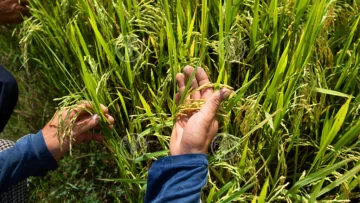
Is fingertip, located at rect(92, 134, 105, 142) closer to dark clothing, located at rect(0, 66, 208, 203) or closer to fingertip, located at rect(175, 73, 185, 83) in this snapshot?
dark clothing, located at rect(0, 66, 208, 203)

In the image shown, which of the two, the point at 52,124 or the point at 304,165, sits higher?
the point at 52,124

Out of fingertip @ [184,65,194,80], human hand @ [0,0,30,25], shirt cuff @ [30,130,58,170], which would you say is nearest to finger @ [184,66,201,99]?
fingertip @ [184,65,194,80]

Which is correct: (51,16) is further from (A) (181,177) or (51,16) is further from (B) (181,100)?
(A) (181,177)

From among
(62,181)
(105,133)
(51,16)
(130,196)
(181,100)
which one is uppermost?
(51,16)

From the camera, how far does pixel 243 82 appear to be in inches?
47.1

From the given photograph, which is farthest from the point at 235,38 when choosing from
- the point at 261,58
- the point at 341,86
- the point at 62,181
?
the point at 62,181

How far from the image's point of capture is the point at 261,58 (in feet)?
4.07

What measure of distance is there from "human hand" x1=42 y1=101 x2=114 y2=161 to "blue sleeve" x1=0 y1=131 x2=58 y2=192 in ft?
0.06

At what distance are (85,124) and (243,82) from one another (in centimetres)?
43

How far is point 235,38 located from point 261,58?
0.10m

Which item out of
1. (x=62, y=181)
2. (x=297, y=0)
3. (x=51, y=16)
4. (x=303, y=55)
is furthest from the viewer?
(x=62, y=181)

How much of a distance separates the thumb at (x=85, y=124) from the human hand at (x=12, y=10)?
635 millimetres

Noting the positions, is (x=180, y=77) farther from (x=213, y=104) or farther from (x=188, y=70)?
(x=213, y=104)

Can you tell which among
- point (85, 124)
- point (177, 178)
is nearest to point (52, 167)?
point (85, 124)
